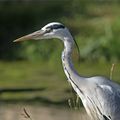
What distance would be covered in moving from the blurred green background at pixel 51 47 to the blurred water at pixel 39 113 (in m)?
0.41

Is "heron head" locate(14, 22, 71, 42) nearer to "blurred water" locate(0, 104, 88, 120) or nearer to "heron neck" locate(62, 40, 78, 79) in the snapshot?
"heron neck" locate(62, 40, 78, 79)

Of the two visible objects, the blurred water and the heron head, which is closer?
the heron head

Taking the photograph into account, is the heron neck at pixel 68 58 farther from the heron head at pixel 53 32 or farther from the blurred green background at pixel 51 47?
the blurred green background at pixel 51 47

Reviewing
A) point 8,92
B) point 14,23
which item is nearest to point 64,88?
point 8,92

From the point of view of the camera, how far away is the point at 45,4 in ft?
64.6

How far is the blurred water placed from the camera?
10.6 metres

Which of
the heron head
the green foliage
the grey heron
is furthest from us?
the green foliage

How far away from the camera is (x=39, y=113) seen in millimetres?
10930

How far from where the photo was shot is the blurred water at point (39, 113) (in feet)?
34.6

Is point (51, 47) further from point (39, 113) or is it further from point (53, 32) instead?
point (53, 32)

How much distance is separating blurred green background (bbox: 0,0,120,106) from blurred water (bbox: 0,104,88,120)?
407 mm

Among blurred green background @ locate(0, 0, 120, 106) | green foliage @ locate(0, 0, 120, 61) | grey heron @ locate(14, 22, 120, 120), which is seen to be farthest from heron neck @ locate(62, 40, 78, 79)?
green foliage @ locate(0, 0, 120, 61)

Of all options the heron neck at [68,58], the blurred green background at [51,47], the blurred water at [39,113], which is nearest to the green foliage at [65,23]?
the blurred green background at [51,47]

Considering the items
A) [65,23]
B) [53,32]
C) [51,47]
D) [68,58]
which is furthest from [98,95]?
[65,23]
